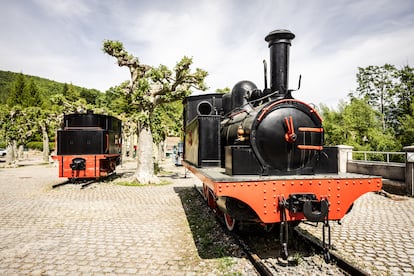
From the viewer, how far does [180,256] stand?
425cm

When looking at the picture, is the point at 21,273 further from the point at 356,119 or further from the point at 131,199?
the point at 356,119

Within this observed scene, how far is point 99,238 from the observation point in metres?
5.11

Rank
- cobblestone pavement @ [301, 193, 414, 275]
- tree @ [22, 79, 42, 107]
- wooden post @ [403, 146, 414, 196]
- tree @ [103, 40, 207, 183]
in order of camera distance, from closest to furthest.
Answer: cobblestone pavement @ [301, 193, 414, 275]
wooden post @ [403, 146, 414, 196]
tree @ [103, 40, 207, 183]
tree @ [22, 79, 42, 107]

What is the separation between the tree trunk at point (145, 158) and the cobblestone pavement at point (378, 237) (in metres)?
8.16

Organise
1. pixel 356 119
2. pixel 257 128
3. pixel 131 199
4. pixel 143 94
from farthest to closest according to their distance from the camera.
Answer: pixel 356 119 → pixel 143 94 → pixel 131 199 → pixel 257 128

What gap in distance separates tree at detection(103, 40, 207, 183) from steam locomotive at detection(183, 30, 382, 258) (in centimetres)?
703

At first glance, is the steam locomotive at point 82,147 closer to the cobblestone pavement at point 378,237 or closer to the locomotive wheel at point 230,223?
the locomotive wheel at point 230,223

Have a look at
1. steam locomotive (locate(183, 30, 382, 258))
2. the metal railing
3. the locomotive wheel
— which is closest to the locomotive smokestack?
steam locomotive (locate(183, 30, 382, 258))

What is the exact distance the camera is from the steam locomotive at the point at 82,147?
11383 mm

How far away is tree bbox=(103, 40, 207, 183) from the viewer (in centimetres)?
1134

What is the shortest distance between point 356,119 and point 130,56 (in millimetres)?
15383

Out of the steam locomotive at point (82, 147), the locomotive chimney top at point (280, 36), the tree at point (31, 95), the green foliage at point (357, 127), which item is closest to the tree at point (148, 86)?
the steam locomotive at point (82, 147)

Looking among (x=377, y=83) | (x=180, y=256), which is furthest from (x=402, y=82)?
(x=180, y=256)

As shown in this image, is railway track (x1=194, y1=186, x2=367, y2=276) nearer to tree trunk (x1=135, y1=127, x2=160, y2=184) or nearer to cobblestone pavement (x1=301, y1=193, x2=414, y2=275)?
cobblestone pavement (x1=301, y1=193, x2=414, y2=275)
